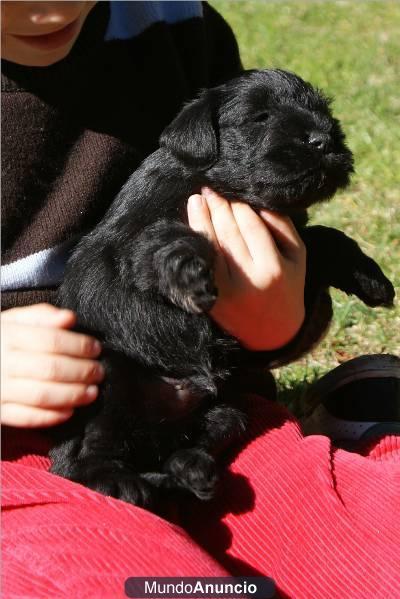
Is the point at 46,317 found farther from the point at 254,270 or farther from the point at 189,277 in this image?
the point at 254,270

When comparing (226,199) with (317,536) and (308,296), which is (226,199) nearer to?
(308,296)

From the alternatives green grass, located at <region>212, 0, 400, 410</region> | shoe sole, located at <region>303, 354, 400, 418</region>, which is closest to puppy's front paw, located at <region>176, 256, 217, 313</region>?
shoe sole, located at <region>303, 354, 400, 418</region>

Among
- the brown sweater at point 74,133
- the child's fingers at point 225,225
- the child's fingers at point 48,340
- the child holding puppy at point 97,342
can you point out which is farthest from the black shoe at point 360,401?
the child's fingers at point 48,340

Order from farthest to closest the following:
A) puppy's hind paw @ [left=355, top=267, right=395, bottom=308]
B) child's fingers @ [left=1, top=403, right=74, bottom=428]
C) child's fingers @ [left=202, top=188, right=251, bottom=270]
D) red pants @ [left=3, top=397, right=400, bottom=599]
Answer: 1. puppy's hind paw @ [left=355, top=267, right=395, bottom=308]
2. child's fingers @ [left=202, top=188, right=251, bottom=270]
3. child's fingers @ [left=1, top=403, right=74, bottom=428]
4. red pants @ [left=3, top=397, right=400, bottom=599]

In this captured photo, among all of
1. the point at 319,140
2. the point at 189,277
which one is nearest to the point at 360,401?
the point at 319,140

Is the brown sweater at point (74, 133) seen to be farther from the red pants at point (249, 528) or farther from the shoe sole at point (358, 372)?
the shoe sole at point (358, 372)

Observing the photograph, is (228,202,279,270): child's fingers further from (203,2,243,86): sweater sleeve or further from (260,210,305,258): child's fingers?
(203,2,243,86): sweater sleeve
